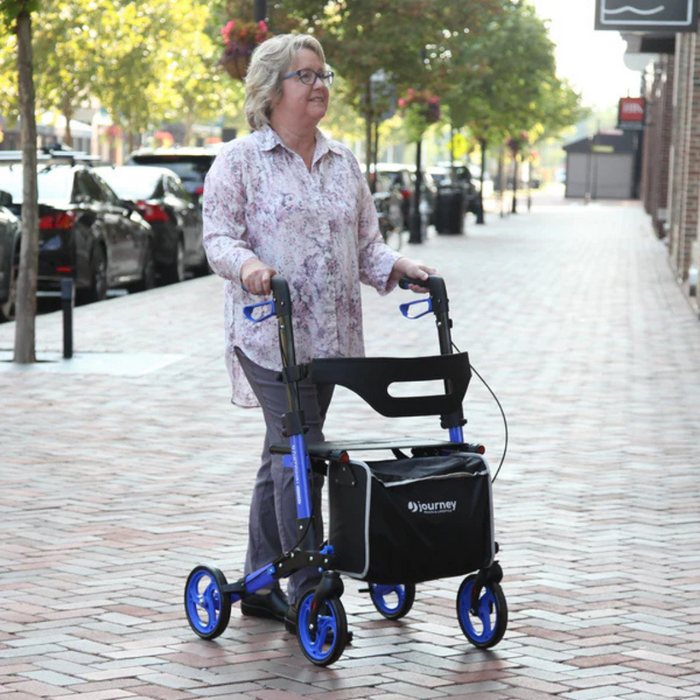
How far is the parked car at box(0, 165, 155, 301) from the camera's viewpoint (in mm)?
16172

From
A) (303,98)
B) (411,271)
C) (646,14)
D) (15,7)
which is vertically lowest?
(411,271)

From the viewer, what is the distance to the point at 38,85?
3772 centimetres

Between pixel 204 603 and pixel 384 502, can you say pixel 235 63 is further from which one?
pixel 384 502

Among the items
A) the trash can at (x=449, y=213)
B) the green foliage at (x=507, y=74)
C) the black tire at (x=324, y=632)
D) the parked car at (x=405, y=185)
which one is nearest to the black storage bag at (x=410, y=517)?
the black tire at (x=324, y=632)

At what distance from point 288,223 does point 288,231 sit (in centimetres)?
2

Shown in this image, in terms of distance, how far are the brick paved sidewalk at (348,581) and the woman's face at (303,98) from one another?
163 centimetres

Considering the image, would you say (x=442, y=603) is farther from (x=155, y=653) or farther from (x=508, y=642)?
(x=155, y=653)

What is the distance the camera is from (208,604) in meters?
4.96

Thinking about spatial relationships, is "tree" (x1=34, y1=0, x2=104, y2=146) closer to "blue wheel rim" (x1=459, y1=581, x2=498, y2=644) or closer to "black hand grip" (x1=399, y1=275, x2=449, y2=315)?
"black hand grip" (x1=399, y1=275, x2=449, y2=315)

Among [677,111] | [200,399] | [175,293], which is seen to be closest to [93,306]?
[175,293]

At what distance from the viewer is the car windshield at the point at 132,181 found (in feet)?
66.3

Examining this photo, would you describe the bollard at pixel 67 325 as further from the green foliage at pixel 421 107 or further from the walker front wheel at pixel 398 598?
the green foliage at pixel 421 107

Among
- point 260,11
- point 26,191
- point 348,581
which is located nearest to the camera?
point 348,581

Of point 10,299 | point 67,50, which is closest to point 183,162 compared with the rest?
point 10,299
